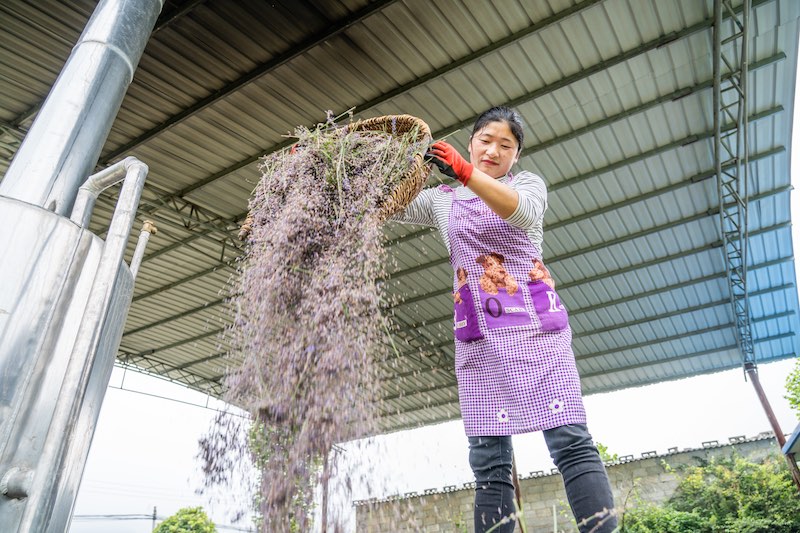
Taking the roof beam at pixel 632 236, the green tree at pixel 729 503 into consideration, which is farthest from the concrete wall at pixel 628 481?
the roof beam at pixel 632 236

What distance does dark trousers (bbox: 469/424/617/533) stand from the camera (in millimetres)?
1233

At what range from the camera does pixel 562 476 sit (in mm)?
1208

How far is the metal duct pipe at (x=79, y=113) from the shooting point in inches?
34.5

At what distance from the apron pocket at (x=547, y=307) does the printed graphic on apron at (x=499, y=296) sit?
4 cm

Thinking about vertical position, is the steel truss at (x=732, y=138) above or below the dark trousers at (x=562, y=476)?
above

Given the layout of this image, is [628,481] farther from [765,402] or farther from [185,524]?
[185,524]

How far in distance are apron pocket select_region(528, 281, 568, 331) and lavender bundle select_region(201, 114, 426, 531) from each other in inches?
17.5

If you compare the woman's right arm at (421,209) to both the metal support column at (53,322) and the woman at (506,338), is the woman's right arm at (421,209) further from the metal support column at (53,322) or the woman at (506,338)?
the metal support column at (53,322)

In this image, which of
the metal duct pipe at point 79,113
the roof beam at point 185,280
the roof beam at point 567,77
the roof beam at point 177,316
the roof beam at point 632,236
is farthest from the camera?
the roof beam at point 177,316

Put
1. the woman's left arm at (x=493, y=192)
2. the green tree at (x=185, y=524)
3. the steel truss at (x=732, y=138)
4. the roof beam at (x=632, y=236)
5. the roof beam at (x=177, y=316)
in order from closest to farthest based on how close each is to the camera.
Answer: the woman's left arm at (x=493, y=192) → the steel truss at (x=732, y=138) → the roof beam at (x=632, y=236) → the roof beam at (x=177, y=316) → the green tree at (x=185, y=524)

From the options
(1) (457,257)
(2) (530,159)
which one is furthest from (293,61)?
(1) (457,257)

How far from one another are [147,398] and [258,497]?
1441 centimetres

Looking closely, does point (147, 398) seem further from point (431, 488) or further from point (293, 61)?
point (293, 61)

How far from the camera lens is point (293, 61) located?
233 inches
